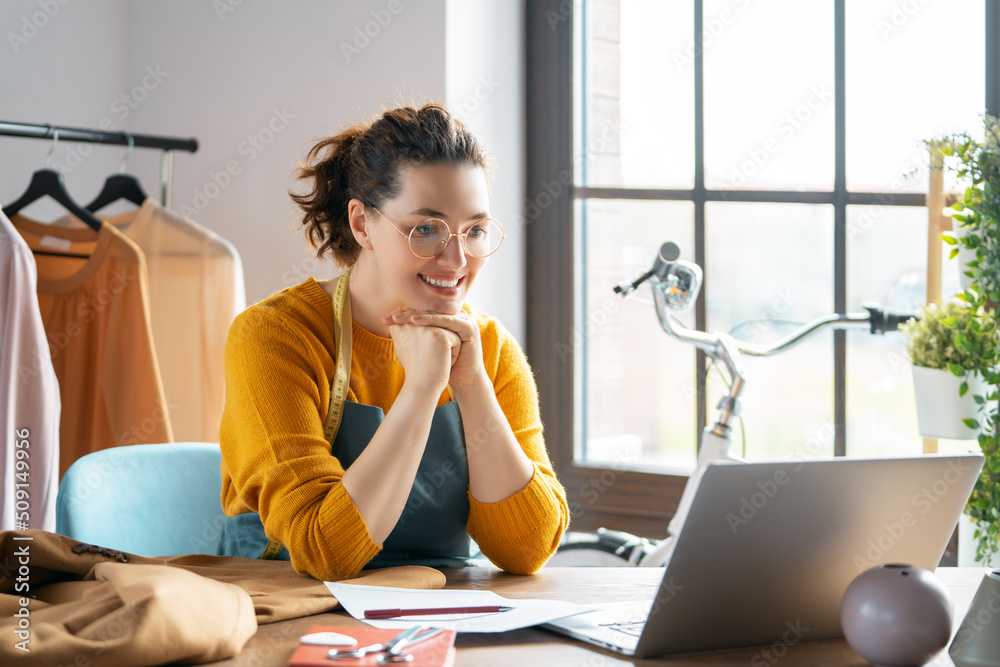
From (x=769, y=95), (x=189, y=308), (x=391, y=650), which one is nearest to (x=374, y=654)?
(x=391, y=650)

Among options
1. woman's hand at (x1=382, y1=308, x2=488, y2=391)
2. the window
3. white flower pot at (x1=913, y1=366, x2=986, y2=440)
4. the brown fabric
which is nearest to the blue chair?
the brown fabric

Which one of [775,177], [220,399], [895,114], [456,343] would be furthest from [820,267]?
[220,399]

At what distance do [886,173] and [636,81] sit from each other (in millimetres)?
637

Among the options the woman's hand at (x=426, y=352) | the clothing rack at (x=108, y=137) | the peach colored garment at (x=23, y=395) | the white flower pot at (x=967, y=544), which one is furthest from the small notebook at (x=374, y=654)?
the clothing rack at (x=108, y=137)

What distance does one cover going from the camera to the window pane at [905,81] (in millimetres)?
2035

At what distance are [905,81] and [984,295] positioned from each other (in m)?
0.64

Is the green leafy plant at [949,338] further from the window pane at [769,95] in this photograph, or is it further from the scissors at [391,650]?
the scissors at [391,650]

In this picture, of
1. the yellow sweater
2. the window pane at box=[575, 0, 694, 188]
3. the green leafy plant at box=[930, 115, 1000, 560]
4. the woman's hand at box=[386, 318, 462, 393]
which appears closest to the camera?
the yellow sweater

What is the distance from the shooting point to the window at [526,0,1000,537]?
6.91ft

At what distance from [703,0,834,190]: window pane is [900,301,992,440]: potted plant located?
0.56 m

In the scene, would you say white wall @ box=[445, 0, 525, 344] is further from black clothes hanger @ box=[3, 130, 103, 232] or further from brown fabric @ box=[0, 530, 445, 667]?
brown fabric @ box=[0, 530, 445, 667]

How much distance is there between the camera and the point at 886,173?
212cm

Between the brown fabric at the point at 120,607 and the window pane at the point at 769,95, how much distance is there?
5.22 feet

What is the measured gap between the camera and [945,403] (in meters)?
1.71
